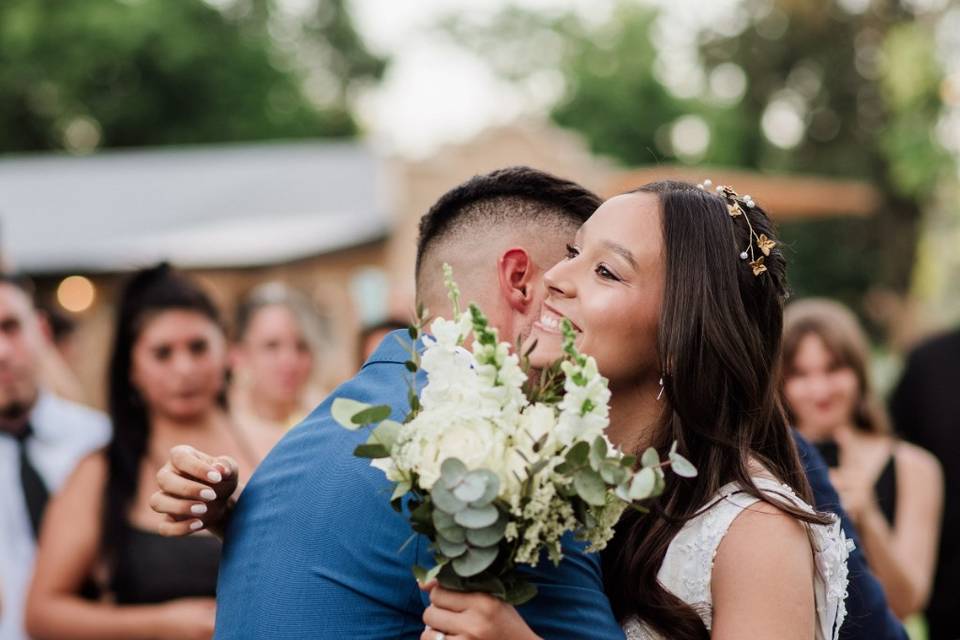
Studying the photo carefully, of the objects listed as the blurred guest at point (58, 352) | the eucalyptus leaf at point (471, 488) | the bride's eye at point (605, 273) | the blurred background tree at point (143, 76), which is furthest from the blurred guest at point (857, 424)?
the blurred background tree at point (143, 76)

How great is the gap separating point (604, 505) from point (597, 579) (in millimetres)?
398

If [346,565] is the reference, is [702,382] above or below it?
above

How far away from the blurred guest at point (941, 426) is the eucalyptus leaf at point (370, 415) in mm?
4785

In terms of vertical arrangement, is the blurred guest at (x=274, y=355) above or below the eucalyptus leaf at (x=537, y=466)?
below

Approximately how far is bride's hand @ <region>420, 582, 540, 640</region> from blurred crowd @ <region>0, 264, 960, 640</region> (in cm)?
228

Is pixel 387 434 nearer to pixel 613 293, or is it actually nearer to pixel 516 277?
pixel 613 293

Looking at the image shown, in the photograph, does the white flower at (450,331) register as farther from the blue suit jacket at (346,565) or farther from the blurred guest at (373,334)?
the blurred guest at (373,334)

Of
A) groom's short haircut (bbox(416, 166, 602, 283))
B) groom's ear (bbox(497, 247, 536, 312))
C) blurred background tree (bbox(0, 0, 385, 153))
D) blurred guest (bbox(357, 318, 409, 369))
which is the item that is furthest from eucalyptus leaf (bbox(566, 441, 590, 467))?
blurred background tree (bbox(0, 0, 385, 153))

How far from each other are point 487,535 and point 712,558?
34.6 inches

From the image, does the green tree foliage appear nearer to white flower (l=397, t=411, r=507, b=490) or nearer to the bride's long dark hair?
the bride's long dark hair

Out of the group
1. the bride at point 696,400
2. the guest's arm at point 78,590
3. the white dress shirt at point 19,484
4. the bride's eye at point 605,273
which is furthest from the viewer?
the white dress shirt at point 19,484

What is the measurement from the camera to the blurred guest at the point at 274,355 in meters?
6.59

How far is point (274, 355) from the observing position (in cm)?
661

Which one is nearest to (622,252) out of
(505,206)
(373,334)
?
(505,206)
